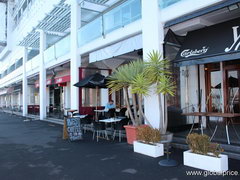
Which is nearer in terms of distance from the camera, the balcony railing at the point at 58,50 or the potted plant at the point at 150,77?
the potted plant at the point at 150,77

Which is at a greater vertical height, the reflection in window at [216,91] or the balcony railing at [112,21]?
the balcony railing at [112,21]

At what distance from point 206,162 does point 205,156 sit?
11 cm

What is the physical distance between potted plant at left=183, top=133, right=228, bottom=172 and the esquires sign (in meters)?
2.26

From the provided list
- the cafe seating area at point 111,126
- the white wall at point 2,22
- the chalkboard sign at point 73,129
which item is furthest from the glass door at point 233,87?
the white wall at point 2,22

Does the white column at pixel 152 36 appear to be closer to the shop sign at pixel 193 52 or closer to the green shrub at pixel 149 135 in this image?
the shop sign at pixel 193 52

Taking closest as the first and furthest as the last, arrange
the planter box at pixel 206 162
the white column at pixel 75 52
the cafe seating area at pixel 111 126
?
the planter box at pixel 206 162 < the cafe seating area at pixel 111 126 < the white column at pixel 75 52

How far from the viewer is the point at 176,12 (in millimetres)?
5867

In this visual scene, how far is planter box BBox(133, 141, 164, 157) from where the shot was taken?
16.7 ft

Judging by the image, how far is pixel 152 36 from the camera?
6414mm

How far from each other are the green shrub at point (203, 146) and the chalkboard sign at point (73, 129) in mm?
4190

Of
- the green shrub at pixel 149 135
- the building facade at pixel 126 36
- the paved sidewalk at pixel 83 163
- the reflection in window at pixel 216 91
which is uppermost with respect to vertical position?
the building facade at pixel 126 36

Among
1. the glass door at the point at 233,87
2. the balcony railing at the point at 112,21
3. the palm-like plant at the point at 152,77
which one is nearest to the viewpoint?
the palm-like plant at the point at 152,77

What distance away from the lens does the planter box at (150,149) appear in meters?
5.08

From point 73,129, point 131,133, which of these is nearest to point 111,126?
point 73,129
